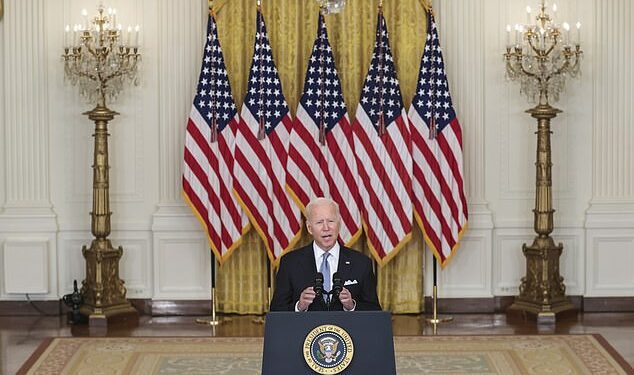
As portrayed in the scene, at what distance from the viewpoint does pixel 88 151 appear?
407 inches

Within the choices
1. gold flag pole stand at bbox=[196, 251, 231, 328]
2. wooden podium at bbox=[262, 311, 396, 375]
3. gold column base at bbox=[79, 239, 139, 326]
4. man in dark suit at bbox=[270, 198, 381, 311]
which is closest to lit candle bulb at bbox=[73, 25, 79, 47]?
gold column base at bbox=[79, 239, 139, 326]

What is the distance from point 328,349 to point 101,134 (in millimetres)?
5757

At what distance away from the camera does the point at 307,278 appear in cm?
554

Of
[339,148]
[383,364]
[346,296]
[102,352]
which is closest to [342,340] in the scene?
[383,364]

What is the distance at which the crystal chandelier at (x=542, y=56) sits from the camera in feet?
31.9

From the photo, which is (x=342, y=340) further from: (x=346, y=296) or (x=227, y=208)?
(x=227, y=208)

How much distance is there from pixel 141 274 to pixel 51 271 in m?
0.85

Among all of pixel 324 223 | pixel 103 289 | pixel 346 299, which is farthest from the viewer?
pixel 103 289

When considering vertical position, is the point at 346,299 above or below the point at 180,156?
below

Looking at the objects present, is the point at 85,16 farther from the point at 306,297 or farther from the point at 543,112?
the point at 306,297

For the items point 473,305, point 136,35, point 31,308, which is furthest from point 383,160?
point 31,308

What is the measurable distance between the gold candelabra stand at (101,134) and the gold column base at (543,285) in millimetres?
3649

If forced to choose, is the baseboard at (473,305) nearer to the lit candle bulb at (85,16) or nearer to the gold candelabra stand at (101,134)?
the gold candelabra stand at (101,134)

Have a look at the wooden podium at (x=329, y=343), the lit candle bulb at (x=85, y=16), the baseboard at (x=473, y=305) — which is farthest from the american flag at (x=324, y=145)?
the wooden podium at (x=329, y=343)
